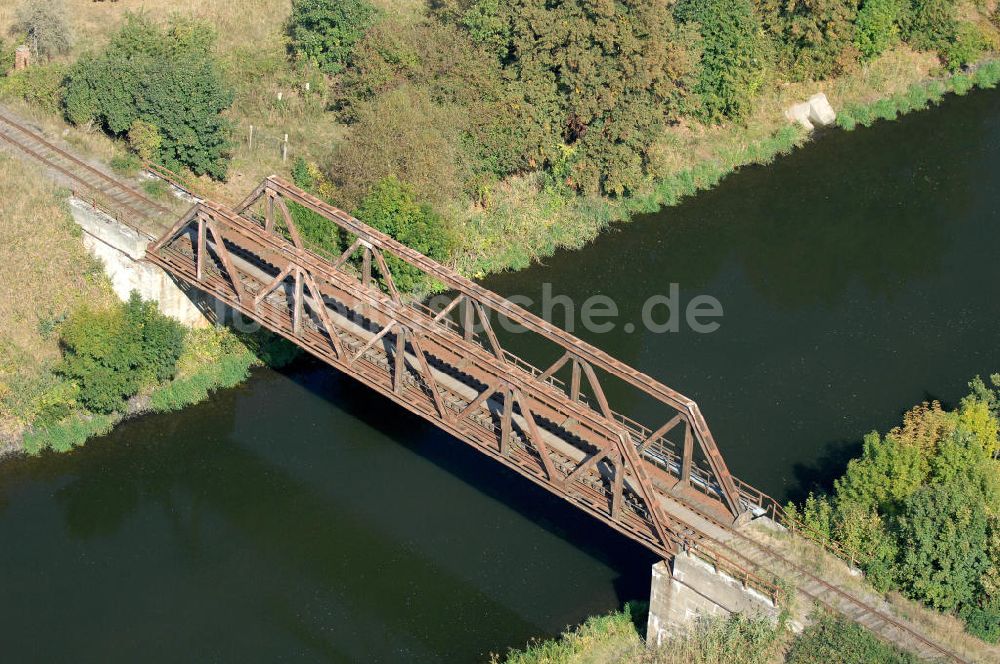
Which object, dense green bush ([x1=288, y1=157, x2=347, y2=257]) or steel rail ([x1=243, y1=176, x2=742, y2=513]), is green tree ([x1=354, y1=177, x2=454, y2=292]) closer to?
dense green bush ([x1=288, y1=157, x2=347, y2=257])

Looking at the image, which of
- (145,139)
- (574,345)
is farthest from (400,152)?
(574,345)

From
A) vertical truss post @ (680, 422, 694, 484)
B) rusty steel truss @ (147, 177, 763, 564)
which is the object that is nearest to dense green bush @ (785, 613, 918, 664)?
rusty steel truss @ (147, 177, 763, 564)

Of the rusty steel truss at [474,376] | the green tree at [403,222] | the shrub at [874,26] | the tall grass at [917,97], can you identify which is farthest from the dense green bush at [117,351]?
the shrub at [874,26]

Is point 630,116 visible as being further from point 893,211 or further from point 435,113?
point 893,211

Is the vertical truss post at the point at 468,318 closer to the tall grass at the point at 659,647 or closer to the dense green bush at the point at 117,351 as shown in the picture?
the tall grass at the point at 659,647

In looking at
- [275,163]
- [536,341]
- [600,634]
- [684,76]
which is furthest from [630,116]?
[600,634]

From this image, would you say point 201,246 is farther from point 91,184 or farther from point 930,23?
point 930,23
